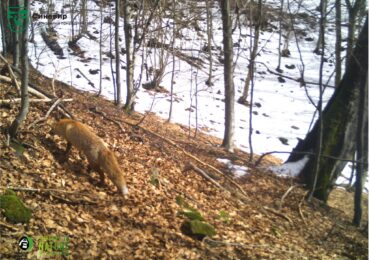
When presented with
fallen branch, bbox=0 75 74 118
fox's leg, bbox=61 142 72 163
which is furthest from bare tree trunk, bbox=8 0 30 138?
fallen branch, bbox=0 75 74 118

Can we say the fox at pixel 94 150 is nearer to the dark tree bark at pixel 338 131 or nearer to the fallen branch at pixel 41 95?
the fallen branch at pixel 41 95

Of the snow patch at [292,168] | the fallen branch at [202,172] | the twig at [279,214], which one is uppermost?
the fallen branch at [202,172]

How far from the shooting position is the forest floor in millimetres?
3844

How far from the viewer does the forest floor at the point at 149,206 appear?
12.6 feet

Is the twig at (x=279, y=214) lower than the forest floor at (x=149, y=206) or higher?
lower

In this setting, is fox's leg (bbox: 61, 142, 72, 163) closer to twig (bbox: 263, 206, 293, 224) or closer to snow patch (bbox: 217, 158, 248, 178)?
twig (bbox: 263, 206, 293, 224)

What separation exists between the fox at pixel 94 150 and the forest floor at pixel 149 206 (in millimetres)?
200

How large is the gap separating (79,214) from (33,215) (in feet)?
1.87

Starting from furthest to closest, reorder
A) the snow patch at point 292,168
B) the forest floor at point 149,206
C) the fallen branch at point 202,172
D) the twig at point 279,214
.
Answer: the snow patch at point 292,168
the fallen branch at point 202,172
the twig at point 279,214
the forest floor at point 149,206

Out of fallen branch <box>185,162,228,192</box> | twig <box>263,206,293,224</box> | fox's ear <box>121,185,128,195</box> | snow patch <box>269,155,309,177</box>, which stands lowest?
twig <box>263,206,293,224</box>

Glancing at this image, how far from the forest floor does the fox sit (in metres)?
0.20

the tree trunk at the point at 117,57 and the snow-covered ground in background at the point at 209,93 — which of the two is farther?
the snow-covered ground in background at the point at 209,93

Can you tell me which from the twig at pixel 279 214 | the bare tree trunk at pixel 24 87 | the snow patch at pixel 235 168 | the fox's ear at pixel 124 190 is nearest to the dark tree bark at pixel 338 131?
the snow patch at pixel 235 168

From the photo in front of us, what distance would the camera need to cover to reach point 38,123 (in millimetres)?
5434
